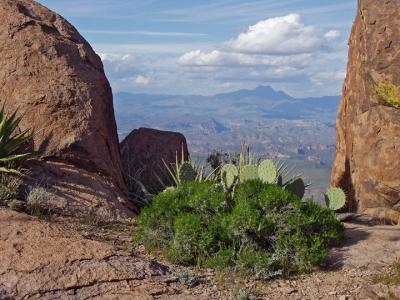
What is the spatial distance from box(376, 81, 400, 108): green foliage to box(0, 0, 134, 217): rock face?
5.38 metres

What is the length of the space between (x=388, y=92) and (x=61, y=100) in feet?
20.8

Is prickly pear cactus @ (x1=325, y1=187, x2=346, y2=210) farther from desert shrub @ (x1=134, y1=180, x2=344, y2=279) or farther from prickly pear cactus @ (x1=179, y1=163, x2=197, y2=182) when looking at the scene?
prickly pear cactus @ (x1=179, y1=163, x2=197, y2=182)

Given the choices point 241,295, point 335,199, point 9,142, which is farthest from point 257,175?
point 9,142

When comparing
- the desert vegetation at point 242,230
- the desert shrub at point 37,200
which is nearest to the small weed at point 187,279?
the desert vegetation at point 242,230

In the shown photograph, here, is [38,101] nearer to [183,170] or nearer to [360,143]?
[183,170]


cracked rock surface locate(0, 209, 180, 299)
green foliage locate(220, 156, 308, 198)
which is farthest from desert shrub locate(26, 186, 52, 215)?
green foliage locate(220, 156, 308, 198)

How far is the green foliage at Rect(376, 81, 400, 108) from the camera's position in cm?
1166

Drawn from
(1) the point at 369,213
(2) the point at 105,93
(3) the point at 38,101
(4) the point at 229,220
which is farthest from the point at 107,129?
(1) the point at 369,213

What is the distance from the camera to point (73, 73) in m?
11.3

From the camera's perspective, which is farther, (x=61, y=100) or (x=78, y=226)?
(x=61, y=100)

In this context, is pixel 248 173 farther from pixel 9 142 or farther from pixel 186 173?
pixel 9 142

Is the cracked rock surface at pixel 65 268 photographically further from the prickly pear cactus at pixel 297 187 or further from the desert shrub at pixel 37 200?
the prickly pear cactus at pixel 297 187

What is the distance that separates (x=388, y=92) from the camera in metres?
12.0

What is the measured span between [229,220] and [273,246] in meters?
0.65
